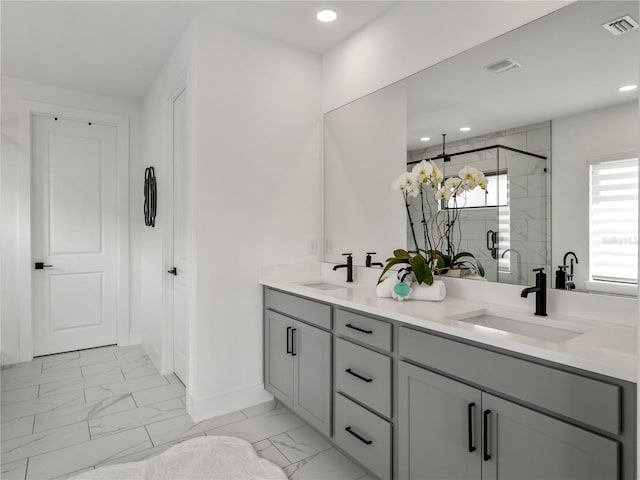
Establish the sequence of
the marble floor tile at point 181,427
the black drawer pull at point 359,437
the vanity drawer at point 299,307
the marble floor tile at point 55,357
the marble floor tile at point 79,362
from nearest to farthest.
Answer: the black drawer pull at point 359,437
the vanity drawer at point 299,307
the marble floor tile at point 181,427
the marble floor tile at point 79,362
the marble floor tile at point 55,357

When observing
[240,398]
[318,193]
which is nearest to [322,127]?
[318,193]

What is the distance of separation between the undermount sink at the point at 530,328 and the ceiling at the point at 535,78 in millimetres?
892

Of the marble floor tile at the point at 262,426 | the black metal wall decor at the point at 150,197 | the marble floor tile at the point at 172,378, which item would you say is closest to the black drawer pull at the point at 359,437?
the marble floor tile at the point at 262,426

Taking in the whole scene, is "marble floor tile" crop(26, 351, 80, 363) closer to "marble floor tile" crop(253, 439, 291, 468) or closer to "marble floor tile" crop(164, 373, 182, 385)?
"marble floor tile" crop(164, 373, 182, 385)

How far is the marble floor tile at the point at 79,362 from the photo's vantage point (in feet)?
11.3

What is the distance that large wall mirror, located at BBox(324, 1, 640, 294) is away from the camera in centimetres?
148

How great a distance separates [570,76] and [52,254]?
4.36 m

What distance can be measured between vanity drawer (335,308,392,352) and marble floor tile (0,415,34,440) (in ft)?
6.70

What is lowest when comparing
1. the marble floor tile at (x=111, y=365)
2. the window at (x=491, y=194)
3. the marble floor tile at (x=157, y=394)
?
the marble floor tile at (x=157, y=394)

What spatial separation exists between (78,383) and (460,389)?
3.05m

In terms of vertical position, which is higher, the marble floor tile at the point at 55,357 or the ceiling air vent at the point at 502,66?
the ceiling air vent at the point at 502,66

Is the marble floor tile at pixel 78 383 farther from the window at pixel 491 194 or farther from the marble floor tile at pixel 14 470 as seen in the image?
the window at pixel 491 194

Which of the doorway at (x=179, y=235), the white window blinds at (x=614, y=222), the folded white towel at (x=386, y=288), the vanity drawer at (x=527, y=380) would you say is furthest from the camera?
the doorway at (x=179, y=235)

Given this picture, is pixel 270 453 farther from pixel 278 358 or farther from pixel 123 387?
pixel 123 387
